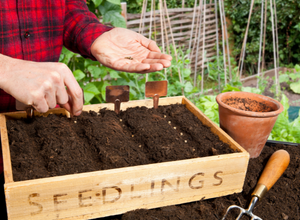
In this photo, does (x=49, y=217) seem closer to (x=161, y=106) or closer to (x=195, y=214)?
(x=195, y=214)

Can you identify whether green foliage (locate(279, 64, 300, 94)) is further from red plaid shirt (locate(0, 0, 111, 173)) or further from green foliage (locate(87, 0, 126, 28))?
red plaid shirt (locate(0, 0, 111, 173))

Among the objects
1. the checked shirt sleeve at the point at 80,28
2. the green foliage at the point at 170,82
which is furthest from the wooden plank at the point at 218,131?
the green foliage at the point at 170,82

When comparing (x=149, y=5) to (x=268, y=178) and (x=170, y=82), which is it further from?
(x=268, y=178)

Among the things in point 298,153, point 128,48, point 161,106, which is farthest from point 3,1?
point 298,153

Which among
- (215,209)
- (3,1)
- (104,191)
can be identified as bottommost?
(215,209)

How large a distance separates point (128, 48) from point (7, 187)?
2.92 ft

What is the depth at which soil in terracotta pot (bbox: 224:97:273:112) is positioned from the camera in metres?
1.33

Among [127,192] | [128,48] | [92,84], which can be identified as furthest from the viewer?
[92,84]

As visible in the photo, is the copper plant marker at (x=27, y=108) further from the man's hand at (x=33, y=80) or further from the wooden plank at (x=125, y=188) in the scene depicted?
the wooden plank at (x=125, y=188)

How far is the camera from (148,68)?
118cm

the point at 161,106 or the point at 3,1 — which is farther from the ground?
the point at 3,1

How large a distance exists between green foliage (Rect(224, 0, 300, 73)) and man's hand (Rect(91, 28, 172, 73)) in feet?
16.2

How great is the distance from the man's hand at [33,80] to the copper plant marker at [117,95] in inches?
13.4

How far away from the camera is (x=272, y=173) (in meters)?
1.01
